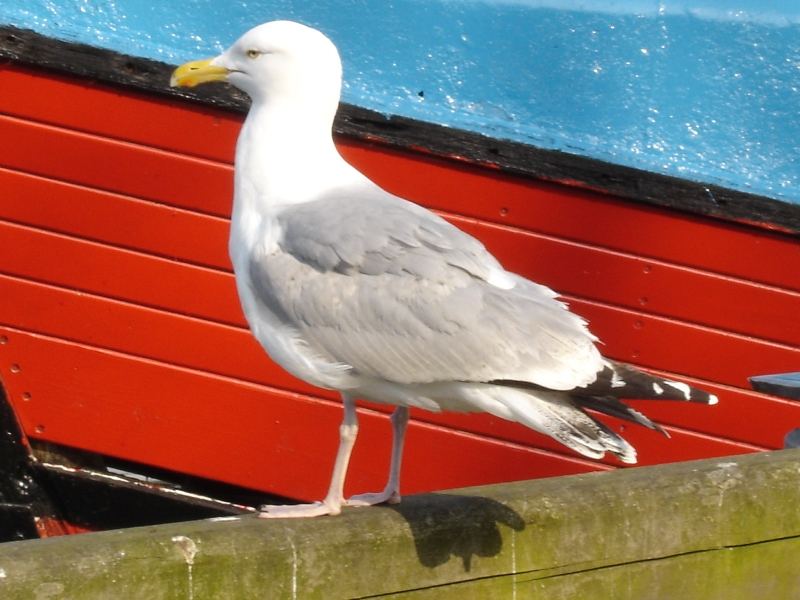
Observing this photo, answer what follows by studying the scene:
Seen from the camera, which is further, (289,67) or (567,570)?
(289,67)

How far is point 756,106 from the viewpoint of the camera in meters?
4.28

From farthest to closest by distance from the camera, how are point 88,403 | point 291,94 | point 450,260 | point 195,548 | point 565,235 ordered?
point 88,403 < point 565,235 < point 291,94 < point 450,260 < point 195,548

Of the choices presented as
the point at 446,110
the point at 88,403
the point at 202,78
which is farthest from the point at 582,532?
the point at 88,403

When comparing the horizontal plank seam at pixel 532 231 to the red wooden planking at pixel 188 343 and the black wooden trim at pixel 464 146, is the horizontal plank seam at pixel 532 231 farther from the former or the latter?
the red wooden planking at pixel 188 343

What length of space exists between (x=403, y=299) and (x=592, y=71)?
1.66 metres

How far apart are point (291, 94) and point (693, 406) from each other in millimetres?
1824

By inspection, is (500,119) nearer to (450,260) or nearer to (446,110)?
(446,110)

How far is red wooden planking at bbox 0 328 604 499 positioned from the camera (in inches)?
178

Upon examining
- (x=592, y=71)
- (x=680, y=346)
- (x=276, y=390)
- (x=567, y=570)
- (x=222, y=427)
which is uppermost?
(x=592, y=71)

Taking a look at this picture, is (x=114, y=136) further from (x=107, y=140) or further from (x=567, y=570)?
(x=567, y=570)

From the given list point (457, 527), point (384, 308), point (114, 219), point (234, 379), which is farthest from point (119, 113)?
point (457, 527)

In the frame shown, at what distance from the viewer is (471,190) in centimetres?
427

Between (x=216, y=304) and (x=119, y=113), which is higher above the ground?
(x=119, y=113)

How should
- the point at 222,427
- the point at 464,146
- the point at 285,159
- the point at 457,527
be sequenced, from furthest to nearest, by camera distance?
the point at 222,427
the point at 464,146
the point at 285,159
the point at 457,527
